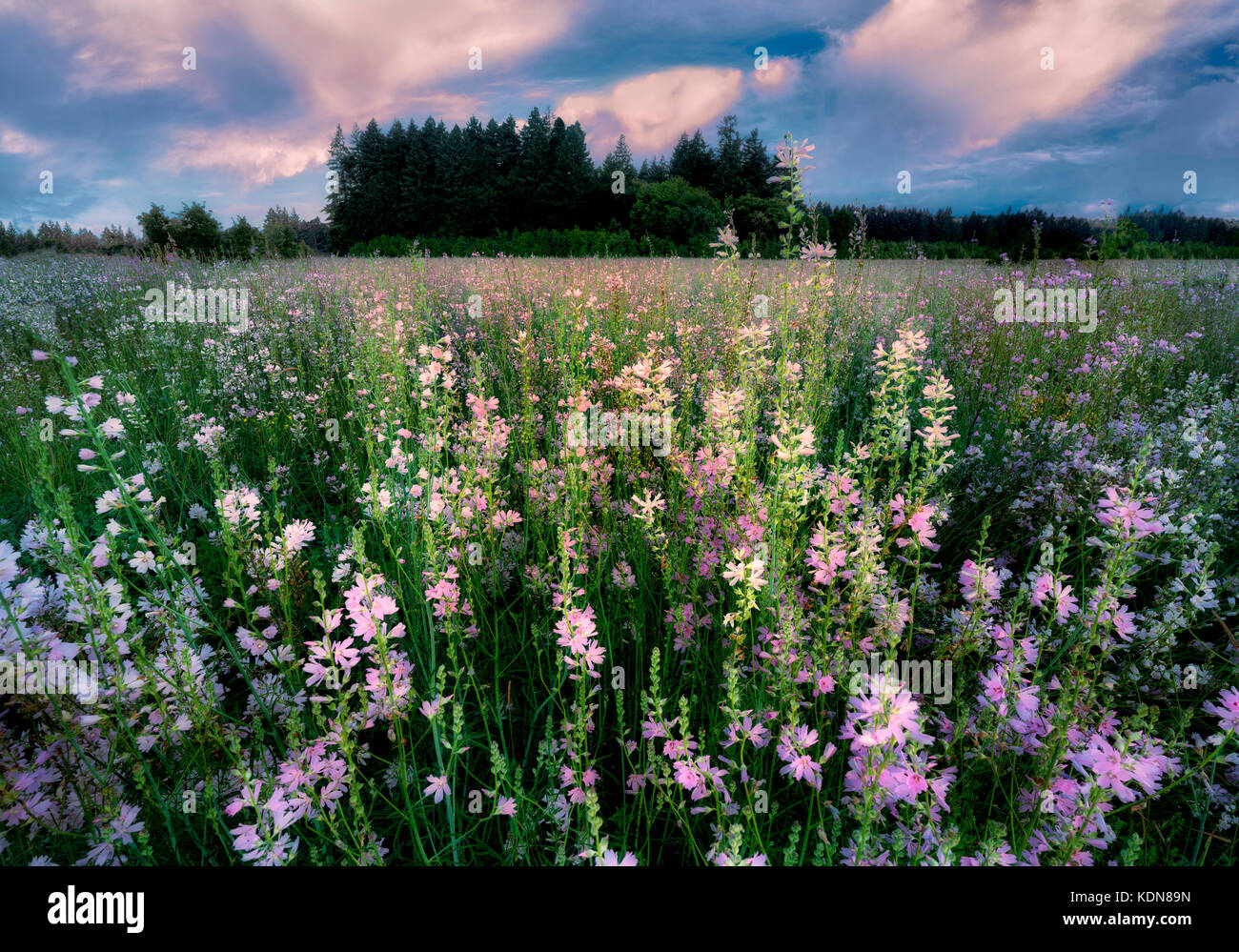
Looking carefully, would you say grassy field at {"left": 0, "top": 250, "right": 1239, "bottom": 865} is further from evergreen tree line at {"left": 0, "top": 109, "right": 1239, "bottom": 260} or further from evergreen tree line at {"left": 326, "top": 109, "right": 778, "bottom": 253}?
evergreen tree line at {"left": 326, "top": 109, "right": 778, "bottom": 253}

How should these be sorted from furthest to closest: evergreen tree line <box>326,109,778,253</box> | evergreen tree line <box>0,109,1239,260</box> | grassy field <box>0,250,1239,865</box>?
evergreen tree line <box>326,109,778,253</box> < evergreen tree line <box>0,109,1239,260</box> < grassy field <box>0,250,1239,865</box>

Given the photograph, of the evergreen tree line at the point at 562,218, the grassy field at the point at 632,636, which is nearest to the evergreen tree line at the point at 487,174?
the evergreen tree line at the point at 562,218

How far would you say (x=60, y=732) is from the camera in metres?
1.51

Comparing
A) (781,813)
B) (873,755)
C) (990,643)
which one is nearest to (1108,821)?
(990,643)

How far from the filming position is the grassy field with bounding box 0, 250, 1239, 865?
4.43 feet

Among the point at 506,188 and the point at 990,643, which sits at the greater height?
the point at 506,188

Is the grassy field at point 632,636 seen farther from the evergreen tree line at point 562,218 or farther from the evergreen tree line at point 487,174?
the evergreen tree line at point 487,174

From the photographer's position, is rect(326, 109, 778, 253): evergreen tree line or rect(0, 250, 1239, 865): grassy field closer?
rect(0, 250, 1239, 865): grassy field

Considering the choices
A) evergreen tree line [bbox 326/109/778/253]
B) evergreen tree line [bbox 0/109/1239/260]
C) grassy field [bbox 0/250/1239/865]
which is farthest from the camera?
evergreen tree line [bbox 326/109/778/253]

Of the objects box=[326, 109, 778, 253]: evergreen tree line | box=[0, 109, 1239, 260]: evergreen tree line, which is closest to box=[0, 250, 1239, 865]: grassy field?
box=[0, 109, 1239, 260]: evergreen tree line

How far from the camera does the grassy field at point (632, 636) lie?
1.35 meters

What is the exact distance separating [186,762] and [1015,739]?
2.37 meters
